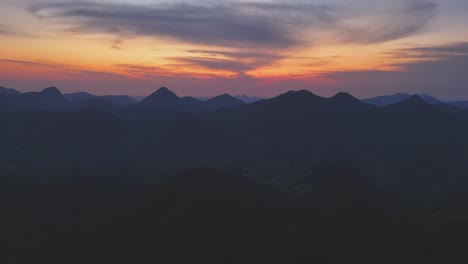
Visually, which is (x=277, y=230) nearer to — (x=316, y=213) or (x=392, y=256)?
(x=316, y=213)

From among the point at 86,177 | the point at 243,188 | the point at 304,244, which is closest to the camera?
the point at 304,244

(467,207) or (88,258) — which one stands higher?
(467,207)

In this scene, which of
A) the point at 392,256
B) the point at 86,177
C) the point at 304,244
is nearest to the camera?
the point at 392,256

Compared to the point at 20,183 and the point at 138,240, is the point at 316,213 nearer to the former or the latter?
the point at 138,240

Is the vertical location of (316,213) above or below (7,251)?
above

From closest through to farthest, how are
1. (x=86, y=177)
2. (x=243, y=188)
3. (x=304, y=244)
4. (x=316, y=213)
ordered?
(x=304, y=244) < (x=316, y=213) < (x=243, y=188) < (x=86, y=177)

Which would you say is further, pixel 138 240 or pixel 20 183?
pixel 20 183

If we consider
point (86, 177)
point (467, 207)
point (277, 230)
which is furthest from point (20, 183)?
point (467, 207)

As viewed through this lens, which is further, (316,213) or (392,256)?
(316,213)

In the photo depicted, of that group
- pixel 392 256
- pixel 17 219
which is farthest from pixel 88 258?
pixel 392 256

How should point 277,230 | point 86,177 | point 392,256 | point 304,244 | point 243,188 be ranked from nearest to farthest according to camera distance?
1. point 392,256
2. point 304,244
3. point 277,230
4. point 243,188
5. point 86,177
